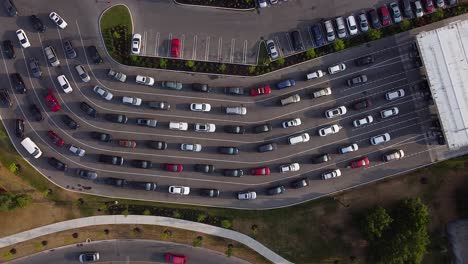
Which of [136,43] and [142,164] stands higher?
[136,43]

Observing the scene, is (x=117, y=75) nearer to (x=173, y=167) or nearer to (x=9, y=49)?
(x=173, y=167)

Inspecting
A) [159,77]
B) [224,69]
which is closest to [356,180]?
[224,69]

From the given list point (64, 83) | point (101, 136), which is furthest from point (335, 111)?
point (64, 83)

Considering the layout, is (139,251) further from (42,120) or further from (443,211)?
(443,211)

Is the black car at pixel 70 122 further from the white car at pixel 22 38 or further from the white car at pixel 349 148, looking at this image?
the white car at pixel 349 148

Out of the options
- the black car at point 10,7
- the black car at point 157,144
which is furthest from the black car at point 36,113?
the black car at point 157,144

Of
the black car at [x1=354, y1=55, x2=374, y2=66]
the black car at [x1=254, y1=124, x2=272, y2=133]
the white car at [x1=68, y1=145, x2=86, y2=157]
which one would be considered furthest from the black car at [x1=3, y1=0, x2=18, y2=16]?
the black car at [x1=354, y1=55, x2=374, y2=66]
